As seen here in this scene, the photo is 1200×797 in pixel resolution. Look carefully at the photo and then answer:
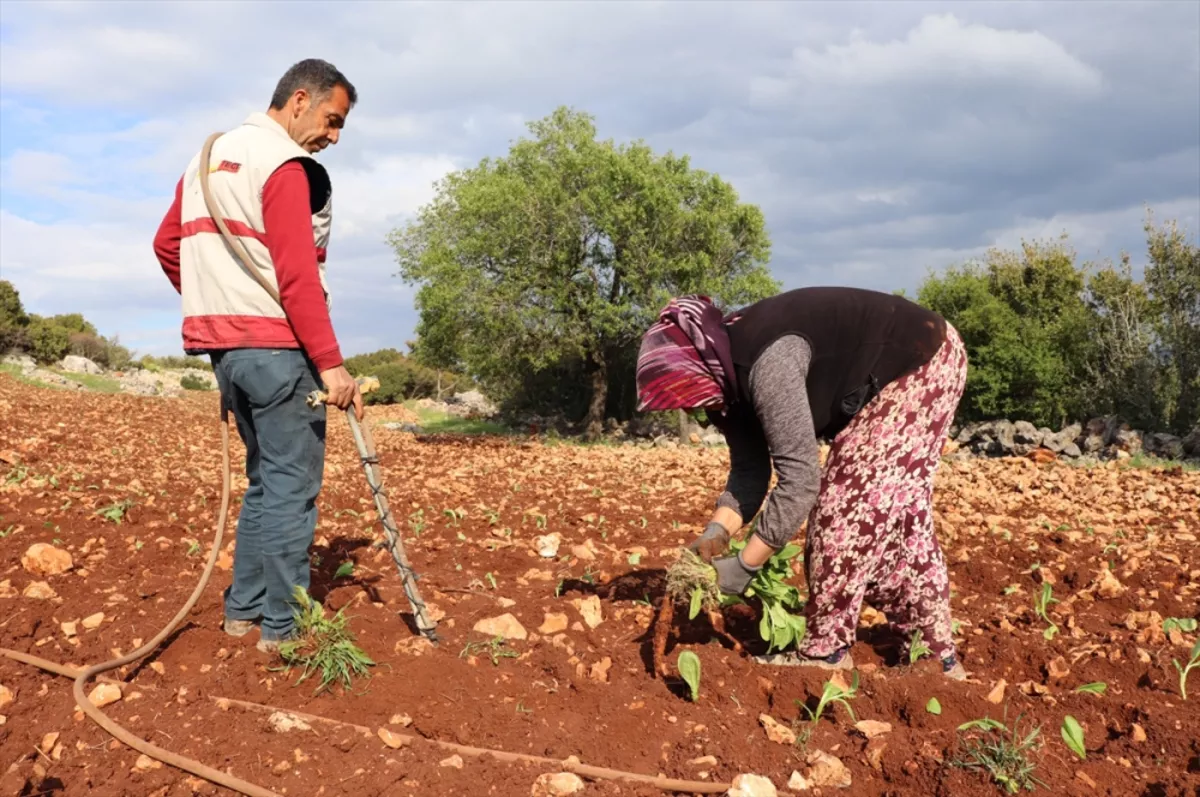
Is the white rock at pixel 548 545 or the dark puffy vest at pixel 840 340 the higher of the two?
the dark puffy vest at pixel 840 340

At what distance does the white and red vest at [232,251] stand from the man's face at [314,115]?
0.08 metres

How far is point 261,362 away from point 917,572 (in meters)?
2.45

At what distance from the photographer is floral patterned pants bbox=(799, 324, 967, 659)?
315 centimetres

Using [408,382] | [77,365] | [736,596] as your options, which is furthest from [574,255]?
[408,382]

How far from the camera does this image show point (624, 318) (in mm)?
21359

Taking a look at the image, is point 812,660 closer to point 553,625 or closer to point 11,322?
point 553,625

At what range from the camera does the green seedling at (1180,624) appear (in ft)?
13.2

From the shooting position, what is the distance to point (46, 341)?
3244 cm

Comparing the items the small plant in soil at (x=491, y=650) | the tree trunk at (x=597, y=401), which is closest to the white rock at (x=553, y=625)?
the small plant in soil at (x=491, y=650)

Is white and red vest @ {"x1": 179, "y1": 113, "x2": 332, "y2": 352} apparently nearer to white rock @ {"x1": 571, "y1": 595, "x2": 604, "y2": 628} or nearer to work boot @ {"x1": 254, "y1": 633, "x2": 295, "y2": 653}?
work boot @ {"x1": 254, "y1": 633, "x2": 295, "y2": 653}

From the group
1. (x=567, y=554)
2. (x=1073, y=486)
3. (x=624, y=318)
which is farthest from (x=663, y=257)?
(x=567, y=554)

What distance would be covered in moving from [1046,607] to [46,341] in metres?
35.5

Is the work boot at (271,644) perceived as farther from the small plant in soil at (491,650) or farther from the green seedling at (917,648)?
the green seedling at (917,648)

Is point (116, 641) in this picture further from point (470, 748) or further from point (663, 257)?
point (663, 257)
